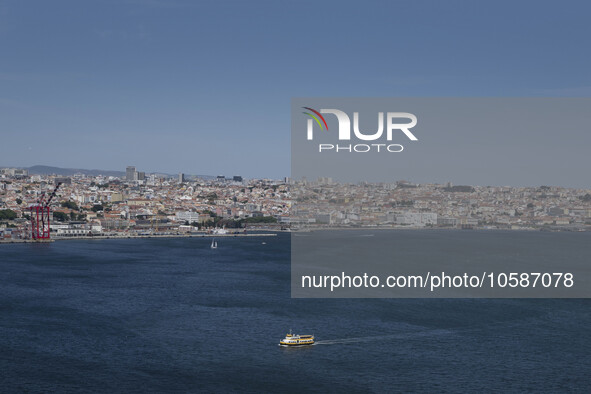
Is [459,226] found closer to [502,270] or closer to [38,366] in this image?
[502,270]

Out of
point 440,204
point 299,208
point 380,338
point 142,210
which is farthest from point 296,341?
point 142,210

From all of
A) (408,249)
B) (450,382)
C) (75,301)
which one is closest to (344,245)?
(408,249)

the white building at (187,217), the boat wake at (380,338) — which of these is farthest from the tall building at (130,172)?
the boat wake at (380,338)

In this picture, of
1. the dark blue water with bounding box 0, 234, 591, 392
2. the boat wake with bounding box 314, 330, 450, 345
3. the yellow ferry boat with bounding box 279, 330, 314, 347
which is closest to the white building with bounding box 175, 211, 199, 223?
the dark blue water with bounding box 0, 234, 591, 392

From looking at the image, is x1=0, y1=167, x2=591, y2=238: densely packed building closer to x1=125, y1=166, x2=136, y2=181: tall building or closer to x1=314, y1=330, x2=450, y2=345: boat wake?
x1=314, y1=330, x2=450, y2=345: boat wake

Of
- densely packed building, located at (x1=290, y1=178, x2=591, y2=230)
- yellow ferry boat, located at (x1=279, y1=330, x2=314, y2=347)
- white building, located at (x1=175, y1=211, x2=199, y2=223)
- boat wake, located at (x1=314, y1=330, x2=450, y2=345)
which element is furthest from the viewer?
white building, located at (x1=175, y1=211, x2=199, y2=223)

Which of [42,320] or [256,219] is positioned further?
[256,219]

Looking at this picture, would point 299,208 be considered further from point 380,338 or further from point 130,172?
→ point 130,172

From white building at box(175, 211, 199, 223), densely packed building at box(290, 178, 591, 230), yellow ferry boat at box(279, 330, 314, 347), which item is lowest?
yellow ferry boat at box(279, 330, 314, 347)
